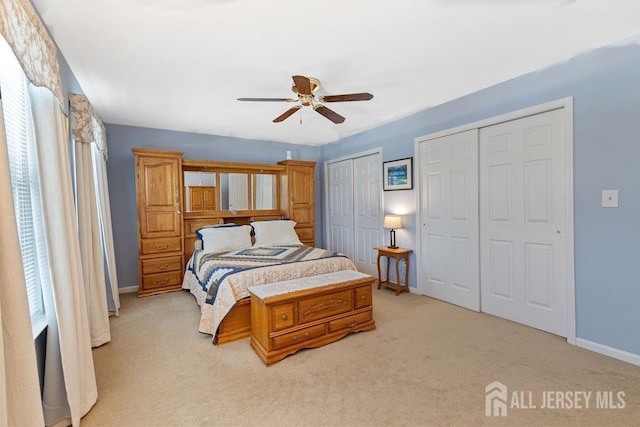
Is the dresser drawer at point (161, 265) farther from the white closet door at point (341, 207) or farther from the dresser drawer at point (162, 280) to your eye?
the white closet door at point (341, 207)

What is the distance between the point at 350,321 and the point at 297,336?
547 mm

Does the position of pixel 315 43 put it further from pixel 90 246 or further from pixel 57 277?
pixel 90 246

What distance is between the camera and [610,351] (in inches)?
92.7

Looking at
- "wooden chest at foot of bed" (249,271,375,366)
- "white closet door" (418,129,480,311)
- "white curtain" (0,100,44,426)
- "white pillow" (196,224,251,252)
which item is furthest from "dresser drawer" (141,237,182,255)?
"white closet door" (418,129,480,311)

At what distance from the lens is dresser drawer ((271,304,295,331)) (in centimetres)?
238

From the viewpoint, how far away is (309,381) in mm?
2078

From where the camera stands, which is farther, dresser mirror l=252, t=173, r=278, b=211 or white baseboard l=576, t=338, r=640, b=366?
dresser mirror l=252, t=173, r=278, b=211

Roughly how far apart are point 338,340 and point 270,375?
28.3 inches

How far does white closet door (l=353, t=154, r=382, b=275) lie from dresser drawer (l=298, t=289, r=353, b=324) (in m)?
2.00

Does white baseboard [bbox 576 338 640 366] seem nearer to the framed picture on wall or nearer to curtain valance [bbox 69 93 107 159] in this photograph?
the framed picture on wall

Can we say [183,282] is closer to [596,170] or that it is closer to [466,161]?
[466,161]

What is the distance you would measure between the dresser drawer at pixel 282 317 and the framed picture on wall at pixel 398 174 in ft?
7.95

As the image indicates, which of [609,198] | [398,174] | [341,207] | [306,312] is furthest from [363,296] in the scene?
[341,207]

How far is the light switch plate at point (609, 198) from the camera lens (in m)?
2.32
